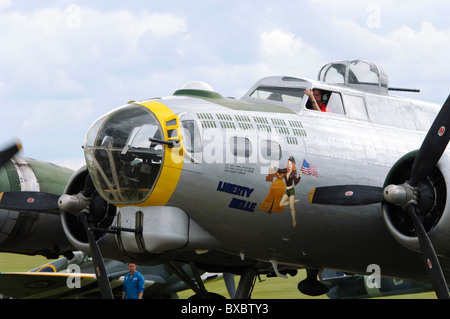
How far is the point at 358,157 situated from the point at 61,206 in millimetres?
4501

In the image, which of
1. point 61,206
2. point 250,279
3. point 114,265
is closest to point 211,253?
point 250,279

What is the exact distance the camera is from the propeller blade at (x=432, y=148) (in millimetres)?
Answer: 9695

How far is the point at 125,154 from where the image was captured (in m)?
9.59

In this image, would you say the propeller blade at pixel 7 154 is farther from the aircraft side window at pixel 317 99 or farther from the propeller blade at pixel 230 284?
the propeller blade at pixel 230 284

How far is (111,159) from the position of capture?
9.76m

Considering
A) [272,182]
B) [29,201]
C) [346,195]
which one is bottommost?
[29,201]

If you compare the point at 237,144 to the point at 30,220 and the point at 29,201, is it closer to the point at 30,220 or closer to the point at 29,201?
the point at 29,201

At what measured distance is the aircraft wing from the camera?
20.0 m

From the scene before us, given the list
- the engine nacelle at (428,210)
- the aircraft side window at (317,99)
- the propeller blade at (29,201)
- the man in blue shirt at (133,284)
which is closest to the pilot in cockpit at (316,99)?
the aircraft side window at (317,99)

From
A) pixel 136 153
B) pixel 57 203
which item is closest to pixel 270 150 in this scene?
pixel 136 153

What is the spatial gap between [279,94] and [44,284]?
1159 centimetres

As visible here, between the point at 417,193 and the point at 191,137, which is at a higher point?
the point at 191,137

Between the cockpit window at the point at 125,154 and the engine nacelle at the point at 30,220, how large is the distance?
12.2 feet

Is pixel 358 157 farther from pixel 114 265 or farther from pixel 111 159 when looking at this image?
pixel 114 265
